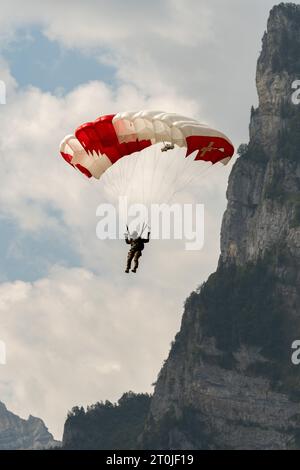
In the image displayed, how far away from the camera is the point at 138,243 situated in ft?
472

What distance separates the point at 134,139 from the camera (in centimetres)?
14775

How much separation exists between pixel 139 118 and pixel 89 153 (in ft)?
26.8

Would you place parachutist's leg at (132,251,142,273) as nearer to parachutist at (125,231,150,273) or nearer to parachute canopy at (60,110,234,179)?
parachutist at (125,231,150,273)

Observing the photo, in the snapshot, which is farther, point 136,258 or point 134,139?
point 134,139

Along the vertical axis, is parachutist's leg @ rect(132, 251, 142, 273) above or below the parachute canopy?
below

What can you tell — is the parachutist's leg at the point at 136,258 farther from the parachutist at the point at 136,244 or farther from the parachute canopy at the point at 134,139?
the parachute canopy at the point at 134,139

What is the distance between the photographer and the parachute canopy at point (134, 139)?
472 feet

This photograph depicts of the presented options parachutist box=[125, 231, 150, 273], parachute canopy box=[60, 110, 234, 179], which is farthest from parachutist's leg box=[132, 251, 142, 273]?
parachute canopy box=[60, 110, 234, 179]

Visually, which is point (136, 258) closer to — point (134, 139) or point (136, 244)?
point (136, 244)

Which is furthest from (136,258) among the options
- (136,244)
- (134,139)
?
(134,139)

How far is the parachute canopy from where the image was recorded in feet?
472
